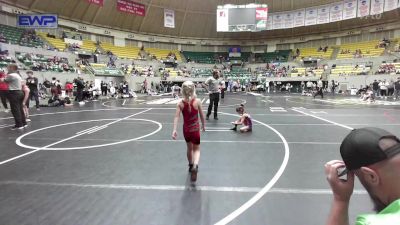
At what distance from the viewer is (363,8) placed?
41.6 metres

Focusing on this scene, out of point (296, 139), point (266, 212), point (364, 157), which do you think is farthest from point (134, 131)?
Result: point (364, 157)

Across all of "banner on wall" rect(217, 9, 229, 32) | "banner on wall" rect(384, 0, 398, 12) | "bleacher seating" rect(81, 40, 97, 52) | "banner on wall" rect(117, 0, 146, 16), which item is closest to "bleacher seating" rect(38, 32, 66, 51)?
"bleacher seating" rect(81, 40, 97, 52)

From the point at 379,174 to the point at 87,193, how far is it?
439 cm

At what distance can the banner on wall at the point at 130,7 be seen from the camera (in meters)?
44.2

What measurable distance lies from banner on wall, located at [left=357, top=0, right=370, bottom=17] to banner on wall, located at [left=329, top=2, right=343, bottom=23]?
343cm

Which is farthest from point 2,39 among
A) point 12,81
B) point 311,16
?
point 311,16

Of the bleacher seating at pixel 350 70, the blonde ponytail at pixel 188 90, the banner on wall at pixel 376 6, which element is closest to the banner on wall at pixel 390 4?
the banner on wall at pixel 376 6

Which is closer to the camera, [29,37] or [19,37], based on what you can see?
[19,37]

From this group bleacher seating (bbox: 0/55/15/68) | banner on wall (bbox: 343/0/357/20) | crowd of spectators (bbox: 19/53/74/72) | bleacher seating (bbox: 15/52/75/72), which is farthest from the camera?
banner on wall (bbox: 343/0/357/20)

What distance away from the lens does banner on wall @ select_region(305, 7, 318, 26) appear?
49.0 metres

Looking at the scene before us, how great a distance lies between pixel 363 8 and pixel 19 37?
39.9 meters

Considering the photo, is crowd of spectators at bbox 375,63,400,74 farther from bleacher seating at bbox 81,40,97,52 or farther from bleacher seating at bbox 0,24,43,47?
bleacher seating at bbox 0,24,43,47

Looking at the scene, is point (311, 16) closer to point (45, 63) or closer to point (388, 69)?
point (388, 69)

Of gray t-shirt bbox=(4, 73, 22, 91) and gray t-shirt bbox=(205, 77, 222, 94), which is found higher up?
gray t-shirt bbox=(4, 73, 22, 91)
